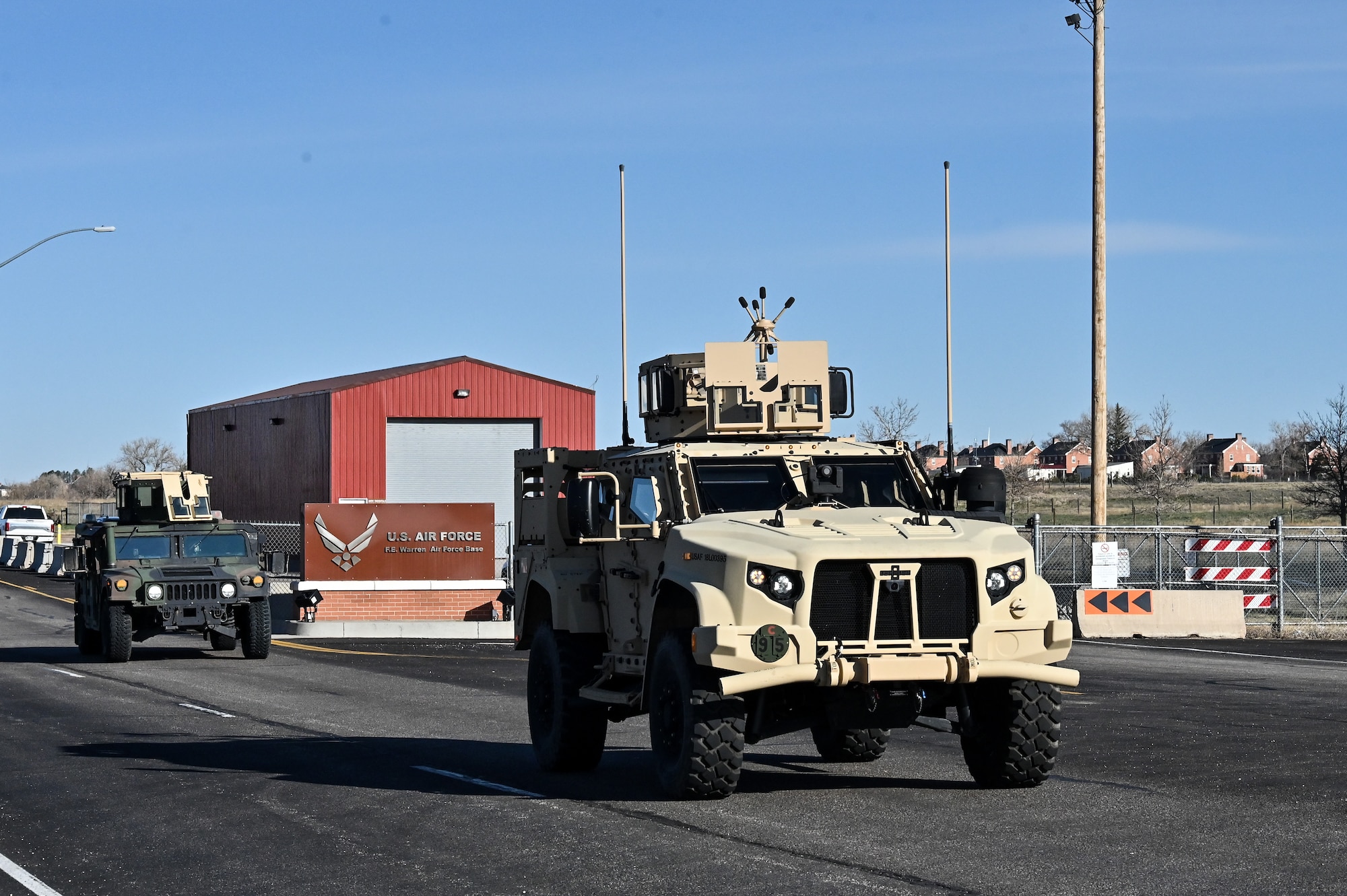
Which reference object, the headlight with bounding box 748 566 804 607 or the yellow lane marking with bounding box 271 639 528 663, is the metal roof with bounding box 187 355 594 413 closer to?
the yellow lane marking with bounding box 271 639 528 663

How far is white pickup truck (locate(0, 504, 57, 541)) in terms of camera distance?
198ft

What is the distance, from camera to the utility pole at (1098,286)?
30.4 meters

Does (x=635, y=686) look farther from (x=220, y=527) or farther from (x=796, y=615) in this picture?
(x=220, y=527)

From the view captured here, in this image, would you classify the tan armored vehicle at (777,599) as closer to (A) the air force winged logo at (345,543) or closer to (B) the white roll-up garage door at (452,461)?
(A) the air force winged logo at (345,543)

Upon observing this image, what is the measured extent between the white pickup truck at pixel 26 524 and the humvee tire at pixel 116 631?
34895mm

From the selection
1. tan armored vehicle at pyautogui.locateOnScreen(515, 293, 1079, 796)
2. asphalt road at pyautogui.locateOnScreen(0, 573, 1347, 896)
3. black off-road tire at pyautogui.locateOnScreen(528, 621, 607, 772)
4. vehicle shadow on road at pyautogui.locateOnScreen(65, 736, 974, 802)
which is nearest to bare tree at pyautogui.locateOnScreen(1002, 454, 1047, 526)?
asphalt road at pyautogui.locateOnScreen(0, 573, 1347, 896)

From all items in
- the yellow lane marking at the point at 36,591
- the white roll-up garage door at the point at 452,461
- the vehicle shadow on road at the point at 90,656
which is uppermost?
the white roll-up garage door at the point at 452,461

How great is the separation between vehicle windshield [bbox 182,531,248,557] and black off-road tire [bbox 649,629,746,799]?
16.0 meters

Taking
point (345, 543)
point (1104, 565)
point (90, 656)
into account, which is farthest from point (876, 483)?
point (345, 543)

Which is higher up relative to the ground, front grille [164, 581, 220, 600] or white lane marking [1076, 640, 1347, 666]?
front grille [164, 581, 220, 600]

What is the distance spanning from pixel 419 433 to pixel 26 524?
72.8 feet

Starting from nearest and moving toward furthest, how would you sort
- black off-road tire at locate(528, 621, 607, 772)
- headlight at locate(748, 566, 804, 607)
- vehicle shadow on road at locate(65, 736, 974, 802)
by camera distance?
1. headlight at locate(748, 566, 804, 607)
2. vehicle shadow on road at locate(65, 736, 974, 802)
3. black off-road tire at locate(528, 621, 607, 772)

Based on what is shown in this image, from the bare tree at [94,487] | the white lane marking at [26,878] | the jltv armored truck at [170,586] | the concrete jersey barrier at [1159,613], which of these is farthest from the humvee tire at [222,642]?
the bare tree at [94,487]

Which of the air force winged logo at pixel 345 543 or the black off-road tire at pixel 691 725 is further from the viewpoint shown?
the air force winged logo at pixel 345 543
